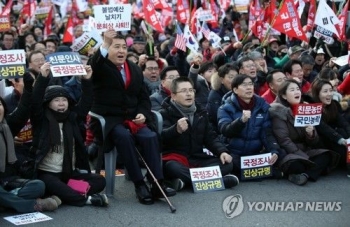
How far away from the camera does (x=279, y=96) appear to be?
7574 mm

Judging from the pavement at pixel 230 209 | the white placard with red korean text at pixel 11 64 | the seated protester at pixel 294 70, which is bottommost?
the pavement at pixel 230 209

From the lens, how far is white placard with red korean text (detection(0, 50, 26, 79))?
6.20 meters

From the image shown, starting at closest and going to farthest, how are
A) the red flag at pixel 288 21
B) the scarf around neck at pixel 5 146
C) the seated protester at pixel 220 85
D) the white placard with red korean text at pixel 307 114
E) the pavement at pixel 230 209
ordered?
1. the pavement at pixel 230 209
2. the scarf around neck at pixel 5 146
3. the white placard with red korean text at pixel 307 114
4. the seated protester at pixel 220 85
5. the red flag at pixel 288 21

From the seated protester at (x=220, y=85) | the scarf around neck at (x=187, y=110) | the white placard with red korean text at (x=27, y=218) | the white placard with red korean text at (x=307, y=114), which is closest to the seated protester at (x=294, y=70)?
the seated protester at (x=220, y=85)

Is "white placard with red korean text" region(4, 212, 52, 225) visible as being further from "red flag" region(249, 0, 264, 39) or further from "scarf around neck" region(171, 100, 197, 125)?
"red flag" region(249, 0, 264, 39)

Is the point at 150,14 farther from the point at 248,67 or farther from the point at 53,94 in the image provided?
the point at 53,94

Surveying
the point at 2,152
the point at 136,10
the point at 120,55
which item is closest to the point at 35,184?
the point at 2,152

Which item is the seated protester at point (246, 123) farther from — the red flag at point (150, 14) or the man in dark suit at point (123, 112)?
the red flag at point (150, 14)

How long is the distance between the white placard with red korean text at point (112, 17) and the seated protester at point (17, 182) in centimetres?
161

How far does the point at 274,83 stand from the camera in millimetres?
8055

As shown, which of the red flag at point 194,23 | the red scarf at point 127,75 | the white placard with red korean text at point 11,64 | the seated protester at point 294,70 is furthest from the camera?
the red flag at point 194,23

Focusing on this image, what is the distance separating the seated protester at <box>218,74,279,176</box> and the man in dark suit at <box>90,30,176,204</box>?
109 cm

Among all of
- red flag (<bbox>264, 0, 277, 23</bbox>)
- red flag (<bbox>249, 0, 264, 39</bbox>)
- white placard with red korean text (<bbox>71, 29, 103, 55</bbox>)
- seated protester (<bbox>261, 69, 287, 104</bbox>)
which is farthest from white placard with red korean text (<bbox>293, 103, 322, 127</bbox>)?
red flag (<bbox>264, 0, 277, 23</bbox>)

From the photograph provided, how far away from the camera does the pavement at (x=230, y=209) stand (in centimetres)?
581
